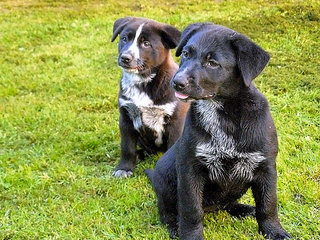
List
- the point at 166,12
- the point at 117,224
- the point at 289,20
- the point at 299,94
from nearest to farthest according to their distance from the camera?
the point at 117,224
the point at 299,94
the point at 289,20
the point at 166,12

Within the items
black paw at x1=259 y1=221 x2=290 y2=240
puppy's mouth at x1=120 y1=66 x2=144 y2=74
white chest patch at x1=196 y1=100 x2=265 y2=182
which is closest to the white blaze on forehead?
puppy's mouth at x1=120 y1=66 x2=144 y2=74

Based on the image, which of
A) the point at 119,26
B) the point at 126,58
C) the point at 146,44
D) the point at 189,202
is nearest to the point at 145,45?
the point at 146,44

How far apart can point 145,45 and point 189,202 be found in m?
2.27

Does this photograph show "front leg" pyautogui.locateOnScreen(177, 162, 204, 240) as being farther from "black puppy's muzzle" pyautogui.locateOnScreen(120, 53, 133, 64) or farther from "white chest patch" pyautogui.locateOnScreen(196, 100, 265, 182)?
"black puppy's muzzle" pyautogui.locateOnScreen(120, 53, 133, 64)

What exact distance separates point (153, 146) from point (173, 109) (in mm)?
642

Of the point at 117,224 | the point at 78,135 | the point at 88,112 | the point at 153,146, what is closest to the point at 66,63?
the point at 88,112

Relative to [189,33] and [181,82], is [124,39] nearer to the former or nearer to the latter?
[189,33]

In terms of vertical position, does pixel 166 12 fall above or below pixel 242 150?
below

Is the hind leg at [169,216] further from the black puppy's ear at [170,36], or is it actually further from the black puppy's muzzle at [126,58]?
the black puppy's ear at [170,36]

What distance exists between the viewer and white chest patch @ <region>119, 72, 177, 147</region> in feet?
17.9

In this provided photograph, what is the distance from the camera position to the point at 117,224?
4.46m

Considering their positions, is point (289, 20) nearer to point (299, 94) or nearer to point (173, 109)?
point (299, 94)

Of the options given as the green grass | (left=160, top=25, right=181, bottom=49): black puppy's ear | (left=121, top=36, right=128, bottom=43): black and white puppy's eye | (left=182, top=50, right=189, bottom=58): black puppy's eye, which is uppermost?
(left=182, top=50, right=189, bottom=58): black puppy's eye

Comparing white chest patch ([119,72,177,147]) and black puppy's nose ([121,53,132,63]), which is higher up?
black puppy's nose ([121,53,132,63])
